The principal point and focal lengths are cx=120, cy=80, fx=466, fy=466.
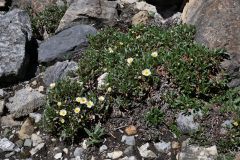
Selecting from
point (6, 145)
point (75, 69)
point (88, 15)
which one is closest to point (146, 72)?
point (75, 69)

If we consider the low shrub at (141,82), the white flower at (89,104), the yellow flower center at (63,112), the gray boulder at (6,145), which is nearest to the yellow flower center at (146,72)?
the low shrub at (141,82)

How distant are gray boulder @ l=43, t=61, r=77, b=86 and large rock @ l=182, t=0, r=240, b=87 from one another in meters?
2.33

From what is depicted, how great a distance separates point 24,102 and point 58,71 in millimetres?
884

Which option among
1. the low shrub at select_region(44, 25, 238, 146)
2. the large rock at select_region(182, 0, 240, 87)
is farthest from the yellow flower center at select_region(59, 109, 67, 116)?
the large rock at select_region(182, 0, 240, 87)

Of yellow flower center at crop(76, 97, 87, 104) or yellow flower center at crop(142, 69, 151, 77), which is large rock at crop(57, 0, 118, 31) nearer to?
yellow flower center at crop(142, 69, 151, 77)

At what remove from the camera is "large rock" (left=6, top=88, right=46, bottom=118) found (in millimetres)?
7883

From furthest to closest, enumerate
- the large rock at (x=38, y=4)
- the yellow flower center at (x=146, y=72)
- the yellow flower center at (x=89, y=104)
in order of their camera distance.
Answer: the large rock at (x=38, y=4) → the yellow flower center at (x=146, y=72) → the yellow flower center at (x=89, y=104)

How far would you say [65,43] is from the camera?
9.00 metres

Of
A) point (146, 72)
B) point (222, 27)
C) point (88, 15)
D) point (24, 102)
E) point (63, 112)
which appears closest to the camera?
point (63, 112)

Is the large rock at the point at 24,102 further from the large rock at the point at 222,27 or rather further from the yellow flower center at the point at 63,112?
the large rock at the point at 222,27

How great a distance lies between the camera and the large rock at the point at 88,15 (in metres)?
9.58

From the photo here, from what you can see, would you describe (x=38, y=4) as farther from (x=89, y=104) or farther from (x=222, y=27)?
(x=222, y=27)

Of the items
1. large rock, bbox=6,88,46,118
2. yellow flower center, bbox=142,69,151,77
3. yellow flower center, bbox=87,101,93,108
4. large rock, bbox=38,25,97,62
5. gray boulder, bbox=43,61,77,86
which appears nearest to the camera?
yellow flower center, bbox=87,101,93,108

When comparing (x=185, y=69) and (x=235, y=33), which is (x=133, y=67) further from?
(x=235, y=33)
